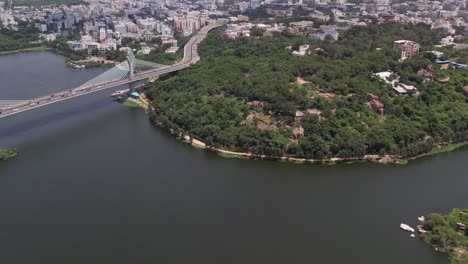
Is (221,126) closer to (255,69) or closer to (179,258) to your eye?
(255,69)

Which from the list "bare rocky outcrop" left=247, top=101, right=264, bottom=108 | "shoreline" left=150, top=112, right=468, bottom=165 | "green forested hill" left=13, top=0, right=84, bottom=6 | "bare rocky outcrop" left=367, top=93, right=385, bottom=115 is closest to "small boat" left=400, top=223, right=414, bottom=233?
"shoreline" left=150, top=112, right=468, bottom=165

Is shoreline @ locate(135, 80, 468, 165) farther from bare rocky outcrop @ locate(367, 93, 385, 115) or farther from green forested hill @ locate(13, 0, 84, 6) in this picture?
green forested hill @ locate(13, 0, 84, 6)

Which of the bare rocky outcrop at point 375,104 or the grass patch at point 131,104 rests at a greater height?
the bare rocky outcrop at point 375,104

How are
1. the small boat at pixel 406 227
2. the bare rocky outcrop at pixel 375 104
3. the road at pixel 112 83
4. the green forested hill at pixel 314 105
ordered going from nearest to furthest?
the small boat at pixel 406 227, the green forested hill at pixel 314 105, the road at pixel 112 83, the bare rocky outcrop at pixel 375 104

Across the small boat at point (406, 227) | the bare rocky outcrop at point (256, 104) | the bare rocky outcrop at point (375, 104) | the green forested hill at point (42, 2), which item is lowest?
the small boat at point (406, 227)

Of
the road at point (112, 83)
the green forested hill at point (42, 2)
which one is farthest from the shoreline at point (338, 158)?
the green forested hill at point (42, 2)

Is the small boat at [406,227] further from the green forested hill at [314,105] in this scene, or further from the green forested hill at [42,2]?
the green forested hill at [42,2]

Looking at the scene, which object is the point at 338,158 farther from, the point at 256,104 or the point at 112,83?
the point at 112,83
